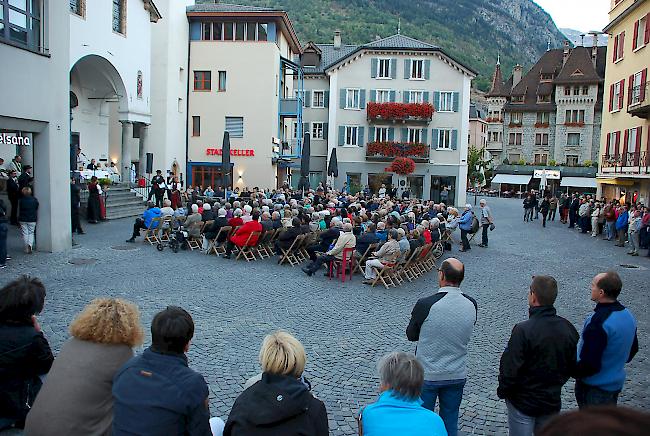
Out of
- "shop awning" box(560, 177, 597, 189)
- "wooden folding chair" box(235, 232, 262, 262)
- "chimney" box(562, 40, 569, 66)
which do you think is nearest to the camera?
"wooden folding chair" box(235, 232, 262, 262)

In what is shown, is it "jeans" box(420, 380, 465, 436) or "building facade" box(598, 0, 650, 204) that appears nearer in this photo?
"jeans" box(420, 380, 465, 436)

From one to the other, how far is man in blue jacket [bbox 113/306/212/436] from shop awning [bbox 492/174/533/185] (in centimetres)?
6828

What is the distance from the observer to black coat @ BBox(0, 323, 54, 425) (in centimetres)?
466

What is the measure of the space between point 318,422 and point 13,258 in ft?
43.3

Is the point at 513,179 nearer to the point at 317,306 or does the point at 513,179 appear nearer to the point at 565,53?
the point at 565,53

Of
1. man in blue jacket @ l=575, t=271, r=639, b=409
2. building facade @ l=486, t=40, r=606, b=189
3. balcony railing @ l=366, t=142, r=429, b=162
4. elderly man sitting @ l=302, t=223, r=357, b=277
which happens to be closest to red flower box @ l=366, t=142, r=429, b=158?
balcony railing @ l=366, t=142, r=429, b=162

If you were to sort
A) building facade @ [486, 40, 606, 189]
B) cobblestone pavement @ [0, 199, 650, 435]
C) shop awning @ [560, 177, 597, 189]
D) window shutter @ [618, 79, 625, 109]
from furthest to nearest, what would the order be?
building facade @ [486, 40, 606, 189] → shop awning @ [560, 177, 597, 189] → window shutter @ [618, 79, 625, 109] → cobblestone pavement @ [0, 199, 650, 435]

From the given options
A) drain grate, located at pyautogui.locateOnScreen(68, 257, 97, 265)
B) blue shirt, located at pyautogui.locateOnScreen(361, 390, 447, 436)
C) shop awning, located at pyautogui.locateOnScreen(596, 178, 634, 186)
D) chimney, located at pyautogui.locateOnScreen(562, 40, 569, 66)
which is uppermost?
chimney, located at pyautogui.locateOnScreen(562, 40, 569, 66)

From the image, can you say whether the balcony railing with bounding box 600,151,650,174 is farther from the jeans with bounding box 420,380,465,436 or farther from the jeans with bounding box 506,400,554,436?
the jeans with bounding box 506,400,554,436

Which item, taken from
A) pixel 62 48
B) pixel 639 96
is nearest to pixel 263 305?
pixel 62 48

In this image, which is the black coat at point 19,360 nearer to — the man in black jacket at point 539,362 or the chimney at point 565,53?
the man in black jacket at point 539,362

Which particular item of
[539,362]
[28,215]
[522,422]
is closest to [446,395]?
[522,422]

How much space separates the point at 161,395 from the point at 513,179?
227 feet

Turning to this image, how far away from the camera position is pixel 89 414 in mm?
3768
